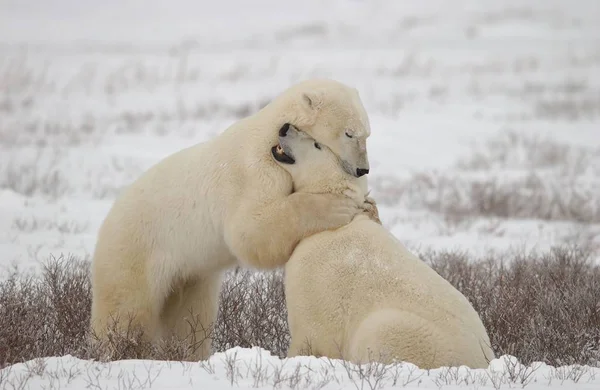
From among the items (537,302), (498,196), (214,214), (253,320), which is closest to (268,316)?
(253,320)

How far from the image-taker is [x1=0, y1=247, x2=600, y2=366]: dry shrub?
486cm

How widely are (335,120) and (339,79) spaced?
49.8 feet

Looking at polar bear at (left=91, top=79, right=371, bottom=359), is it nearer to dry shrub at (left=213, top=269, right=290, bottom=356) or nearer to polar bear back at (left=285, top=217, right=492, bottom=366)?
polar bear back at (left=285, top=217, right=492, bottom=366)

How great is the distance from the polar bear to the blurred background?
7.15 ft

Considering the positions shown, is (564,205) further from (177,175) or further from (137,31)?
(137,31)

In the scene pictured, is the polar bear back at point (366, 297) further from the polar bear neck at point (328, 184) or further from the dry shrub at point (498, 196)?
the dry shrub at point (498, 196)

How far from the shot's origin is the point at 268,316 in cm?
588

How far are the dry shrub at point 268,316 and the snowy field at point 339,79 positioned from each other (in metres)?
0.79

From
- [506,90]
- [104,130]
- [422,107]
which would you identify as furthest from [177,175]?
[506,90]

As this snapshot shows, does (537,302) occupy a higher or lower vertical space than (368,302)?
lower

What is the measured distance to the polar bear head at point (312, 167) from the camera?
15.5ft

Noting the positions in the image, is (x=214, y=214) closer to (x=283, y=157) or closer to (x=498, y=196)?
(x=283, y=157)

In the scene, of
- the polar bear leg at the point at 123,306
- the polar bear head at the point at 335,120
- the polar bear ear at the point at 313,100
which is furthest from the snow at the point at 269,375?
the polar bear ear at the point at 313,100

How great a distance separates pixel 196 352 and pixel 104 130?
987 cm
